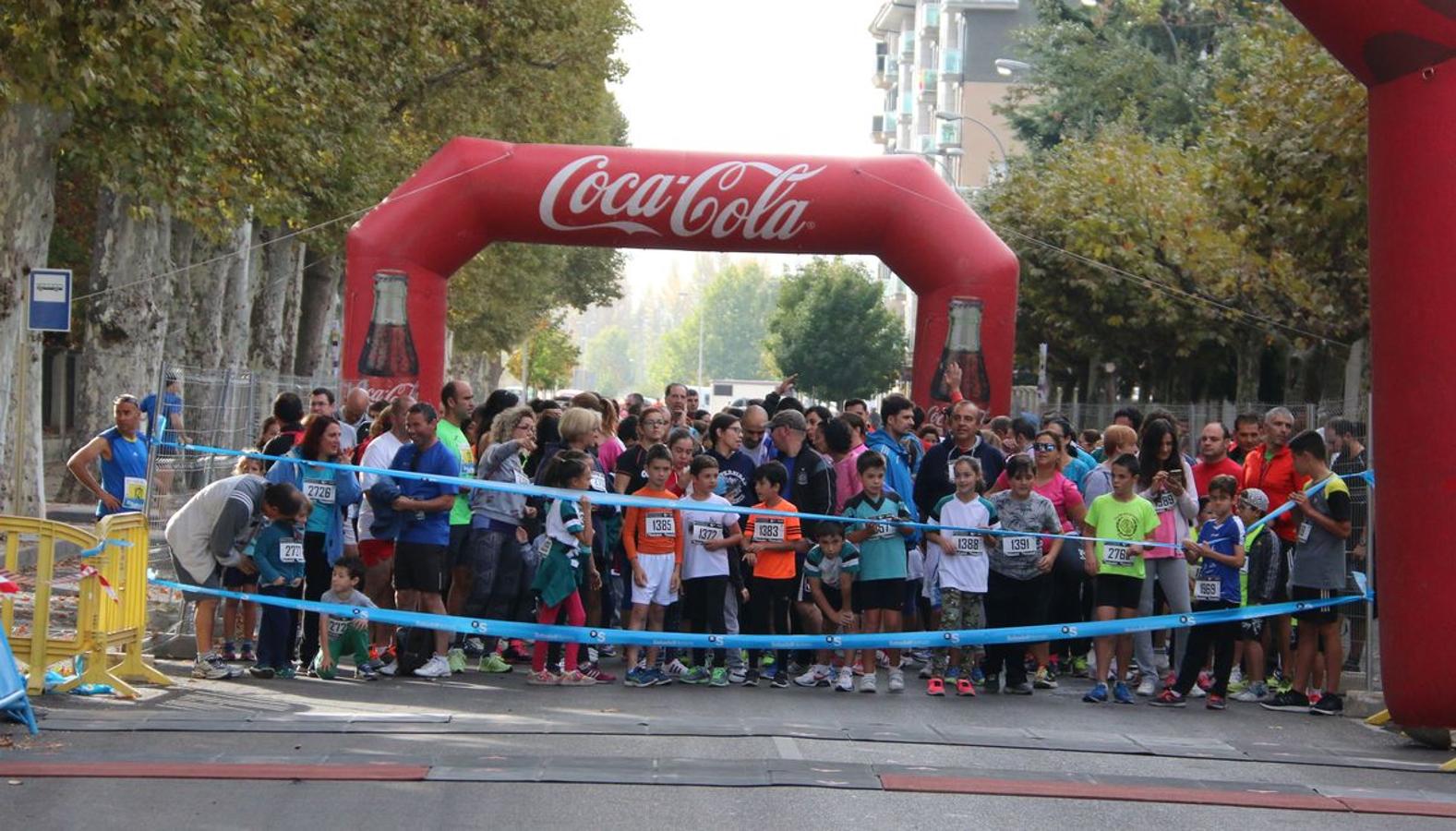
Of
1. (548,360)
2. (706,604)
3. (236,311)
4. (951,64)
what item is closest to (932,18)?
(951,64)

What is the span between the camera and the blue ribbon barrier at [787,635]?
12.1 meters

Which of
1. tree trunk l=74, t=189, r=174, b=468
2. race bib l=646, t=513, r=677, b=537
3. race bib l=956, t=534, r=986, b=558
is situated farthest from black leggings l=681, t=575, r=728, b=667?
tree trunk l=74, t=189, r=174, b=468

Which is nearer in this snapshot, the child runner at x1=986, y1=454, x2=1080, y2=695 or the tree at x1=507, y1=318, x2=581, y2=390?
the child runner at x1=986, y1=454, x2=1080, y2=695

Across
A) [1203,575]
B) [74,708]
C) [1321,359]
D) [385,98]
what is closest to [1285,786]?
[1203,575]

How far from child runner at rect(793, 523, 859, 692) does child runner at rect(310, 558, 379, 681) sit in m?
2.73

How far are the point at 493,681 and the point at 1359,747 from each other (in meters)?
5.15

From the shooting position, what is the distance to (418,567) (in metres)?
12.6

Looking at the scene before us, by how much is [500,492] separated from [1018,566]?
3295 millimetres

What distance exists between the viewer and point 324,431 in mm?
12633

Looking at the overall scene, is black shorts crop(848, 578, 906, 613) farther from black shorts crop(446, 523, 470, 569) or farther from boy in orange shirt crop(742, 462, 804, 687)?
black shorts crop(446, 523, 470, 569)

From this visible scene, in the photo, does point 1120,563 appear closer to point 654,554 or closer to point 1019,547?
point 1019,547

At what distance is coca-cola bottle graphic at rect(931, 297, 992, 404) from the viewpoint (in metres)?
20.4

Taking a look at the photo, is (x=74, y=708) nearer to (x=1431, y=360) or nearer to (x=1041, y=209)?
(x=1431, y=360)

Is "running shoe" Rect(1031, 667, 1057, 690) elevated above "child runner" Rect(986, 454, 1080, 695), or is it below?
below
